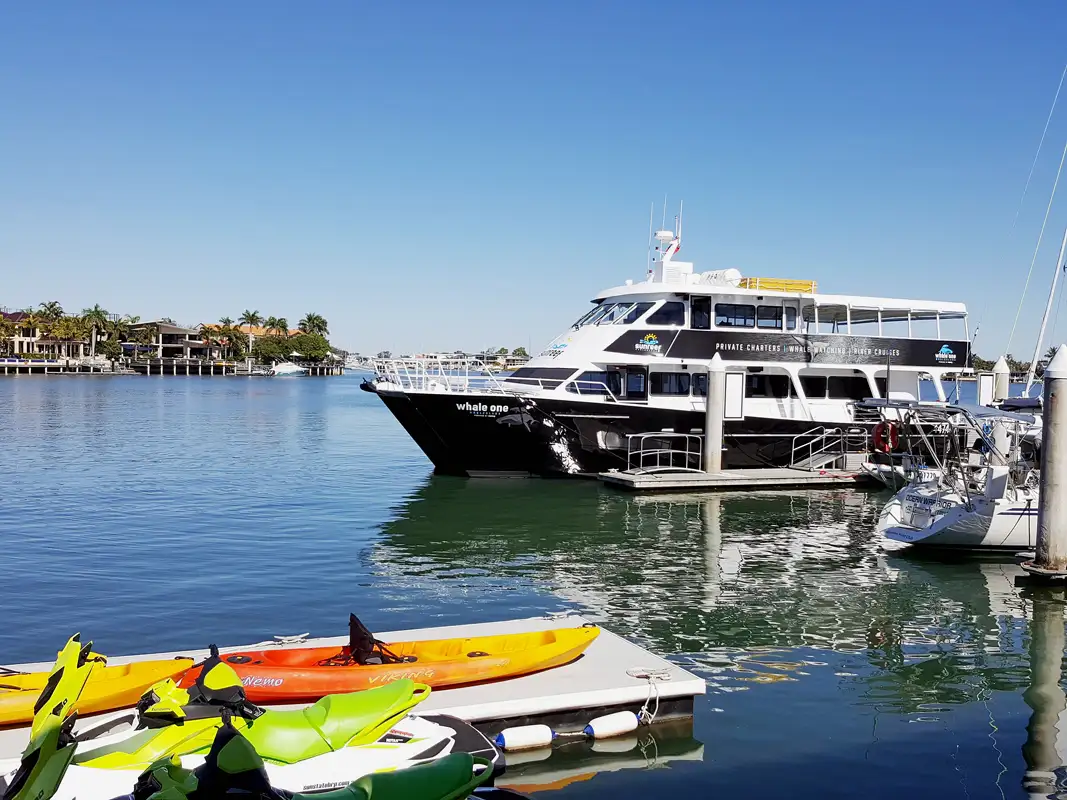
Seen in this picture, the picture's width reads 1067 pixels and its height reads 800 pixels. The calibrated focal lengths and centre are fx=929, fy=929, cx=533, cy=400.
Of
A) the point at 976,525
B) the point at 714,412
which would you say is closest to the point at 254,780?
the point at 976,525

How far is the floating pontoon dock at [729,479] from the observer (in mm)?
24453

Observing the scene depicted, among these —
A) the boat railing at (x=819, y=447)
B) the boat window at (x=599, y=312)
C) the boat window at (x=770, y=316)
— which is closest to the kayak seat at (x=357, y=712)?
the boat window at (x=599, y=312)

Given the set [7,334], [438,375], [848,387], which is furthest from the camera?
[7,334]

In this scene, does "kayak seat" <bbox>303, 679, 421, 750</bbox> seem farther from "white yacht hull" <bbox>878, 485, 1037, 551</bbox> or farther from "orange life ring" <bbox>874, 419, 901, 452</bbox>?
"orange life ring" <bbox>874, 419, 901, 452</bbox>

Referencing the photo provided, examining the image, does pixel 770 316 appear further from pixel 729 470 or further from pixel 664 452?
pixel 664 452

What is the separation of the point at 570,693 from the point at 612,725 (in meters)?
0.48

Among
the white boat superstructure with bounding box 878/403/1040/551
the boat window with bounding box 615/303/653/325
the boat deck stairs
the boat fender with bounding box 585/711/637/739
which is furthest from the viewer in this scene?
the boat window with bounding box 615/303/653/325

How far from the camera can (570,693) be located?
8828 mm

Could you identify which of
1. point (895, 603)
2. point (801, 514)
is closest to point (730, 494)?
point (801, 514)

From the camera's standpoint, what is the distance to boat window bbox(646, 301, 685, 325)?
26.0 m

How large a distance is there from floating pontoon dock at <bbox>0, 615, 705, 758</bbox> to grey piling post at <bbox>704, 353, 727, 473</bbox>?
51.4 feet

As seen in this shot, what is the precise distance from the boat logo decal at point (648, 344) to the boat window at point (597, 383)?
3.23 ft

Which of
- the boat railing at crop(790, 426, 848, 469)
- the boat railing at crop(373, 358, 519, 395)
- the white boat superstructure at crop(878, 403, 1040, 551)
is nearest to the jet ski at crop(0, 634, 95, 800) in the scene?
the white boat superstructure at crop(878, 403, 1040, 551)

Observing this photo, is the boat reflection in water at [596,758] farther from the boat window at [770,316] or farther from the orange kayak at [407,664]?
the boat window at [770,316]
